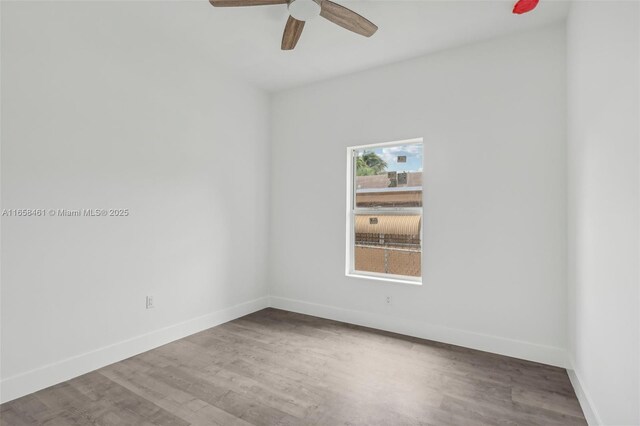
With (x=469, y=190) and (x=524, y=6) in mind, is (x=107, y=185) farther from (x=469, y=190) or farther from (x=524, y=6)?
(x=524, y=6)

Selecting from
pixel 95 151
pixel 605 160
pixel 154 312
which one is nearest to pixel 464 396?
pixel 605 160

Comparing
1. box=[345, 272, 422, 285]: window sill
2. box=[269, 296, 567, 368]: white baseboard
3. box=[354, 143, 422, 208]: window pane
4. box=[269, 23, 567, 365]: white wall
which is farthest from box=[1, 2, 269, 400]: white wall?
box=[354, 143, 422, 208]: window pane

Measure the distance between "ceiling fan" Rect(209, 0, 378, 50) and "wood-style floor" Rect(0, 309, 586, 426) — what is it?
106 inches

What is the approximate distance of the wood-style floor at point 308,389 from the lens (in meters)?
1.95

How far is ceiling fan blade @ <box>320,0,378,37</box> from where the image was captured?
7.02ft

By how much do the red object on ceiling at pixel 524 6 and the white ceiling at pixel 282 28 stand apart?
0.07m

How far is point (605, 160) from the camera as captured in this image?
1635 millimetres

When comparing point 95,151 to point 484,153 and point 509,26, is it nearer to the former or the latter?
point 484,153

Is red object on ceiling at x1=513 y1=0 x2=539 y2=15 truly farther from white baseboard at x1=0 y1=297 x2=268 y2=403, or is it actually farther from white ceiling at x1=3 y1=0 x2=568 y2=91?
white baseboard at x1=0 y1=297 x2=268 y2=403

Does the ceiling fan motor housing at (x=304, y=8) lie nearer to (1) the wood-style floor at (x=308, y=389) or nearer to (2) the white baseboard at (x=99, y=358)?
(1) the wood-style floor at (x=308, y=389)

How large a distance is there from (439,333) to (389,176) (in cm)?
174

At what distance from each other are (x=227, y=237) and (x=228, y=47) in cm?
207

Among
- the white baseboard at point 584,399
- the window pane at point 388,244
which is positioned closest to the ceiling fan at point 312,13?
the window pane at point 388,244

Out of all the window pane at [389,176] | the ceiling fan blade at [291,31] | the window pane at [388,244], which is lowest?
the window pane at [388,244]
